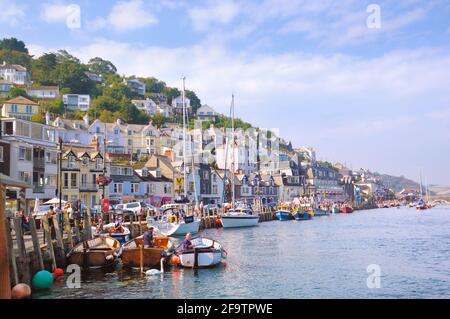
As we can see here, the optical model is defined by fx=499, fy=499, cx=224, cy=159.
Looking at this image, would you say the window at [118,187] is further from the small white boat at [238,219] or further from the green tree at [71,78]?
the green tree at [71,78]

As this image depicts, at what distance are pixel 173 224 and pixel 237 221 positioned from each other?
20543 mm

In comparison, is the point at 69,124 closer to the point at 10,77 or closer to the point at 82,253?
the point at 10,77

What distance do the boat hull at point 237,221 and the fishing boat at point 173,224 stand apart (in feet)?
39.3

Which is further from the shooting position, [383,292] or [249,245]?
[249,245]

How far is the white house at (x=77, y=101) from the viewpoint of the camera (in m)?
162

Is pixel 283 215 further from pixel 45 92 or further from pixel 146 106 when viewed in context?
pixel 146 106

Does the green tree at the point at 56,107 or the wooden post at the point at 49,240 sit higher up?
the green tree at the point at 56,107

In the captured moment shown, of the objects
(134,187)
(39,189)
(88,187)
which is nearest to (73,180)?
(88,187)

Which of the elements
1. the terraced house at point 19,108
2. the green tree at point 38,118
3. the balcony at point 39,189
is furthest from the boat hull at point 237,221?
the terraced house at point 19,108

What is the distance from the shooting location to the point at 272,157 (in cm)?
16388

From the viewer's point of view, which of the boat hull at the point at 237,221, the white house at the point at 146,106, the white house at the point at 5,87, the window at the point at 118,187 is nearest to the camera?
the boat hull at the point at 237,221

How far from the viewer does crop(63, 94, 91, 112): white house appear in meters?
162
